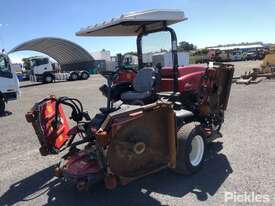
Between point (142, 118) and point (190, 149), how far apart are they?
1126 mm

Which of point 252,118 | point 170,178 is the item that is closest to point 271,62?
point 252,118

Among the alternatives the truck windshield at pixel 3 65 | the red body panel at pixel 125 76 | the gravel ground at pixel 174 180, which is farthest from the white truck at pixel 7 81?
the red body panel at pixel 125 76

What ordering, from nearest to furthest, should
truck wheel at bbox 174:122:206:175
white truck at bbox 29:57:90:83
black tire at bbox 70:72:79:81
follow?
1. truck wheel at bbox 174:122:206:175
2. white truck at bbox 29:57:90:83
3. black tire at bbox 70:72:79:81

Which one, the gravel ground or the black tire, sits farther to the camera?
the black tire

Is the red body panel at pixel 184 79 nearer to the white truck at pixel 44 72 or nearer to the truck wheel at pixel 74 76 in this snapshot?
the white truck at pixel 44 72

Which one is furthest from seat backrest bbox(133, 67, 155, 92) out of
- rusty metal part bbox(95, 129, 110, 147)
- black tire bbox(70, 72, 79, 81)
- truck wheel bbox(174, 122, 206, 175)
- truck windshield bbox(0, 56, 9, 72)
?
black tire bbox(70, 72, 79, 81)

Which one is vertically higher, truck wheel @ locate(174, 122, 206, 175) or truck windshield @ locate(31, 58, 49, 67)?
truck windshield @ locate(31, 58, 49, 67)

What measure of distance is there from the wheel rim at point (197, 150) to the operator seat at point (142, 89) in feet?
2.88

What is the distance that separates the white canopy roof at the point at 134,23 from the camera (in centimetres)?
439

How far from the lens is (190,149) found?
4.36 meters

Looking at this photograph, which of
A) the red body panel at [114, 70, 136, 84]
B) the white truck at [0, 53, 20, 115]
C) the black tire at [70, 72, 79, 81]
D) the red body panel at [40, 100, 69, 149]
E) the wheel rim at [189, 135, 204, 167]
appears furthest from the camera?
the black tire at [70, 72, 79, 81]

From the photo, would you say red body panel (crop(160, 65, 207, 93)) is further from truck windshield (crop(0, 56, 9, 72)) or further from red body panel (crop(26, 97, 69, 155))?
truck windshield (crop(0, 56, 9, 72))

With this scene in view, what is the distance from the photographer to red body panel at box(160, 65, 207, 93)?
5047 mm

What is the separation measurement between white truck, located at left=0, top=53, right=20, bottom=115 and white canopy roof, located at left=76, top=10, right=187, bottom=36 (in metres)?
8.51
